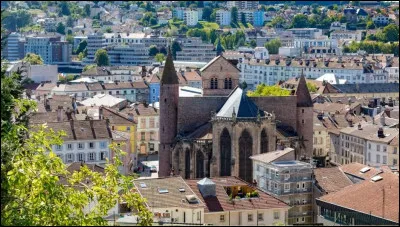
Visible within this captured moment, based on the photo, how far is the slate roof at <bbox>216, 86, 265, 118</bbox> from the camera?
69.3 m

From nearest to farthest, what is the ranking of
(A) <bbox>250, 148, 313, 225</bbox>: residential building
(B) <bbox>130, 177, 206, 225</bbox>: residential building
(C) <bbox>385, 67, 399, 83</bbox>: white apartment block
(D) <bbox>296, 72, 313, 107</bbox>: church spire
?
(B) <bbox>130, 177, 206, 225</bbox>: residential building → (A) <bbox>250, 148, 313, 225</bbox>: residential building → (D) <bbox>296, 72, 313, 107</bbox>: church spire → (C) <bbox>385, 67, 399, 83</bbox>: white apartment block

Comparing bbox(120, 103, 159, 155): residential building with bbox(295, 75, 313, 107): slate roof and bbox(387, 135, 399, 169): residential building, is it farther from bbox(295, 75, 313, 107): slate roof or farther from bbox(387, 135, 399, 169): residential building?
bbox(387, 135, 399, 169): residential building

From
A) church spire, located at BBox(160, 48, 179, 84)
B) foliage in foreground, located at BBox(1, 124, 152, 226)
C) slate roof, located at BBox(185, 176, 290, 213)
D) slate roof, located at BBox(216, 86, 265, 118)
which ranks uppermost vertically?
foliage in foreground, located at BBox(1, 124, 152, 226)

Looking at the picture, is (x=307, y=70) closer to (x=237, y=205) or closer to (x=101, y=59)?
(x=101, y=59)

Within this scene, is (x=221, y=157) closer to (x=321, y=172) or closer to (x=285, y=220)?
(x=321, y=172)

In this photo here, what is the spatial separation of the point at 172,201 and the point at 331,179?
13.9 metres

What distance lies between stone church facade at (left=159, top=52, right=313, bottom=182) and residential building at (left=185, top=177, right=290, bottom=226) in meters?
17.0

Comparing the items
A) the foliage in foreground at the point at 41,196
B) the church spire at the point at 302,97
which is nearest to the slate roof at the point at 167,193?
the foliage in foreground at the point at 41,196

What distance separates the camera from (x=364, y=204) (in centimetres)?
4600

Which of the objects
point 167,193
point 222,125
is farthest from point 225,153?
point 167,193

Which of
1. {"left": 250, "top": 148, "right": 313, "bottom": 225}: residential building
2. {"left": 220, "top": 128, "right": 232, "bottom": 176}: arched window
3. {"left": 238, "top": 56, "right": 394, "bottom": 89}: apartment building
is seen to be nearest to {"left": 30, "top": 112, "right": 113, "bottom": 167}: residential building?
{"left": 220, "top": 128, "right": 232, "bottom": 176}: arched window

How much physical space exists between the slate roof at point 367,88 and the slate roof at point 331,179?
74.1m

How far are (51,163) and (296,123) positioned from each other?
51.0 m

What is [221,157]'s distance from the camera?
68938 mm
